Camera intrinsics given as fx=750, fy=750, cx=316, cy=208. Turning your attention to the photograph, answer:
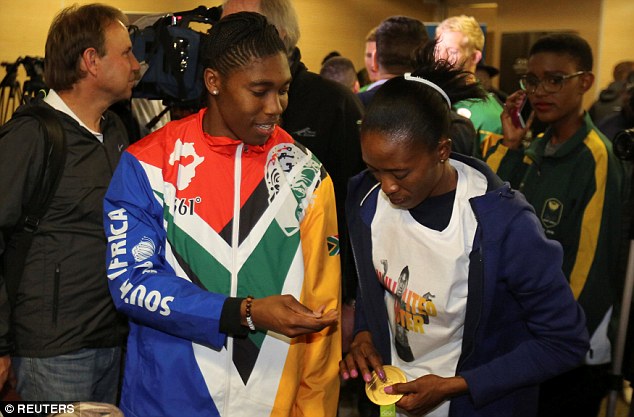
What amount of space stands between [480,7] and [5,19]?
6.77m

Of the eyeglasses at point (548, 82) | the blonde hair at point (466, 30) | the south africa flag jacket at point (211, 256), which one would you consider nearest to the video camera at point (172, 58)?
the south africa flag jacket at point (211, 256)

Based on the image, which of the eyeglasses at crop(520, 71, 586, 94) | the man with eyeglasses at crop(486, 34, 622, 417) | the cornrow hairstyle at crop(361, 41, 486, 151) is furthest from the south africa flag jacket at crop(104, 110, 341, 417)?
the eyeglasses at crop(520, 71, 586, 94)

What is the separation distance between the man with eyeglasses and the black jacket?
1.60 meters

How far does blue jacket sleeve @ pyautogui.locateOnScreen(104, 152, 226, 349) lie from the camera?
1.61 meters

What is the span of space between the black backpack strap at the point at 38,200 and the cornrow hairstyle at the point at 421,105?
0.97 meters

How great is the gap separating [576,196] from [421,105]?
1.24 metres

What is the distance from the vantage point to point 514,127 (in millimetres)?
3109

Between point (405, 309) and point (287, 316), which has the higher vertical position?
point (287, 316)

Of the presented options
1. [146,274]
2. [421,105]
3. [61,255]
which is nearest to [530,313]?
[421,105]

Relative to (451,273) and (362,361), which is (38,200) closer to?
(362,361)

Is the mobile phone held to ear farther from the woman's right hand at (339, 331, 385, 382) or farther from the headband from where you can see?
the woman's right hand at (339, 331, 385, 382)

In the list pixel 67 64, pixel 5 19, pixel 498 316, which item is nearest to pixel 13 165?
pixel 67 64

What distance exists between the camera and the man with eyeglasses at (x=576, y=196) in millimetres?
2701

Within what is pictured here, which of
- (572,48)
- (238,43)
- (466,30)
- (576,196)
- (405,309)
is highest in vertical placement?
(238,43)
